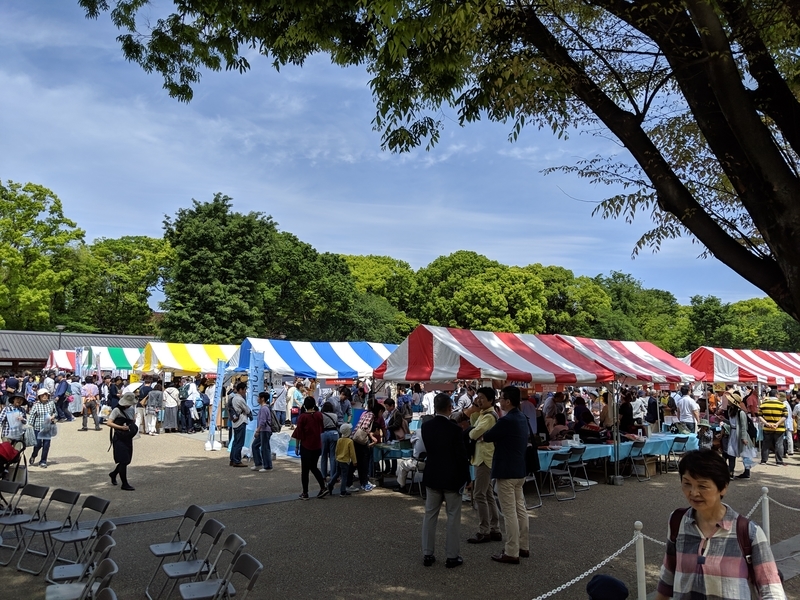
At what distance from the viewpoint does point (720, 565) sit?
2520 millimetres

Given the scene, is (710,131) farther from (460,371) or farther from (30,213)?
(30,213)

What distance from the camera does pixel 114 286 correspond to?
154 ft

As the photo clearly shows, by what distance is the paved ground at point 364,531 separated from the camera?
18.6 feet

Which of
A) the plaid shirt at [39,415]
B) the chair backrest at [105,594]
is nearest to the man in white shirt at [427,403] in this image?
the plaid shirt at [39,415]

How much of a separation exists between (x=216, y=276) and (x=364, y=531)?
32530mm

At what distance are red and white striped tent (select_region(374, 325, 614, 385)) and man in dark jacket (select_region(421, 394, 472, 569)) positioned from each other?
167 inches

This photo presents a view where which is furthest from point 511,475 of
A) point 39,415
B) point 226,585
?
point 39,415

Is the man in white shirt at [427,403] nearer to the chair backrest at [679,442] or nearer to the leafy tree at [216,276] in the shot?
the chair backrest at [679,442]

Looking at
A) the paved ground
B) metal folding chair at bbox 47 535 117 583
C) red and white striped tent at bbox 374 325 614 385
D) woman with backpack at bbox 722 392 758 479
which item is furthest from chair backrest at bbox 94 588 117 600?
woman with backpack at bbox 722 392 758 479

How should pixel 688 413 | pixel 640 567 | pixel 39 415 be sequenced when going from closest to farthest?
pixel 640 567 → pixel 39 415 → pixel 688 413

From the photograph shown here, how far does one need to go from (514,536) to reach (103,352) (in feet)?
88.3

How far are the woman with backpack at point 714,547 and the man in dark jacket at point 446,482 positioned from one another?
3531mm

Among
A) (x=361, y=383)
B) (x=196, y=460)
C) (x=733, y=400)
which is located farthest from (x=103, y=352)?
(x=733, y=400)

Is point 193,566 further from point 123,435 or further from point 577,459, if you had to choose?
point 577,459
